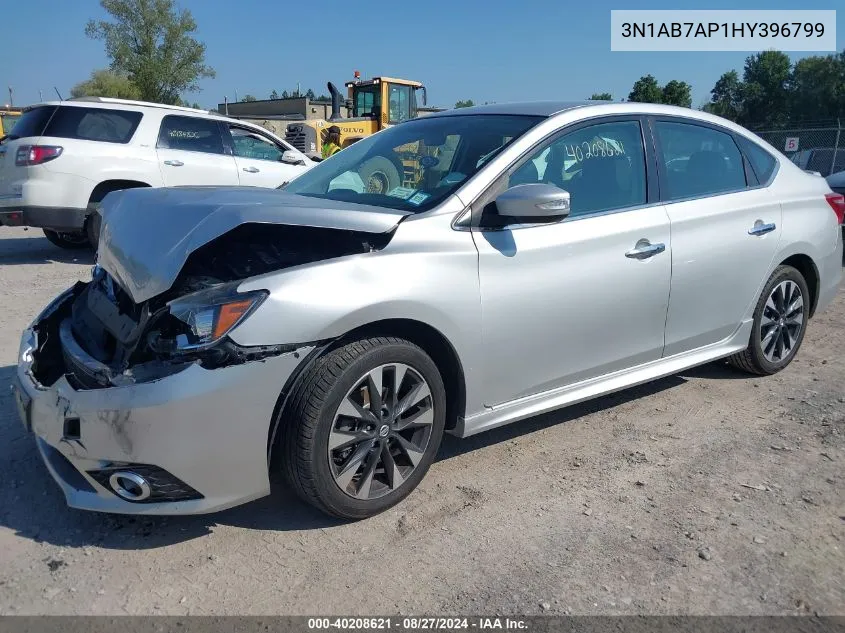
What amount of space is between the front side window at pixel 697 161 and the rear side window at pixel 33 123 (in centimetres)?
718

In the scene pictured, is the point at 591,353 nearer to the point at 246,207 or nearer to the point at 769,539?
the point at 769,539

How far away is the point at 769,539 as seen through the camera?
108 inches

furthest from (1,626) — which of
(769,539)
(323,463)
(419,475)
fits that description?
(769,539)

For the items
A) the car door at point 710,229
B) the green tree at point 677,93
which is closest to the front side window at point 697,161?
the car door at point 710,229

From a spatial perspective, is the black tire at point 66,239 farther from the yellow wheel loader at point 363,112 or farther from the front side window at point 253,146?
the yellow wheel loader at point 363,112

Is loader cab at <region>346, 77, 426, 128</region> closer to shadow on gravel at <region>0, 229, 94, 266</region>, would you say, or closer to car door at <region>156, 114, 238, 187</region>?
car door at <region>156, 114, 238, 187</region>

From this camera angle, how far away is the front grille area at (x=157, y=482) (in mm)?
2424

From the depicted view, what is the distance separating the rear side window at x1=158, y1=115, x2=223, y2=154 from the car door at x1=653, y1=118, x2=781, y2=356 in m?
6.81

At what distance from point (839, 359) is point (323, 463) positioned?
423 cm

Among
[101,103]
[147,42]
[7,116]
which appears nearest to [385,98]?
[101,103]

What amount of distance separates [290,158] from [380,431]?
271 inches

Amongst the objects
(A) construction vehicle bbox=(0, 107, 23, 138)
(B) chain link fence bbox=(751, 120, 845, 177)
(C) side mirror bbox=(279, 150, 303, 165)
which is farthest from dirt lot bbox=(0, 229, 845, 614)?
(A) construction vehicle bbox=(0, 107, 23, 138)

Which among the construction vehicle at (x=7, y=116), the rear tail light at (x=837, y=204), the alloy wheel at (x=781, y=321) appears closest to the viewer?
the alloy wheel at (x=781, y=321)

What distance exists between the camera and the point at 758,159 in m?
4.43
